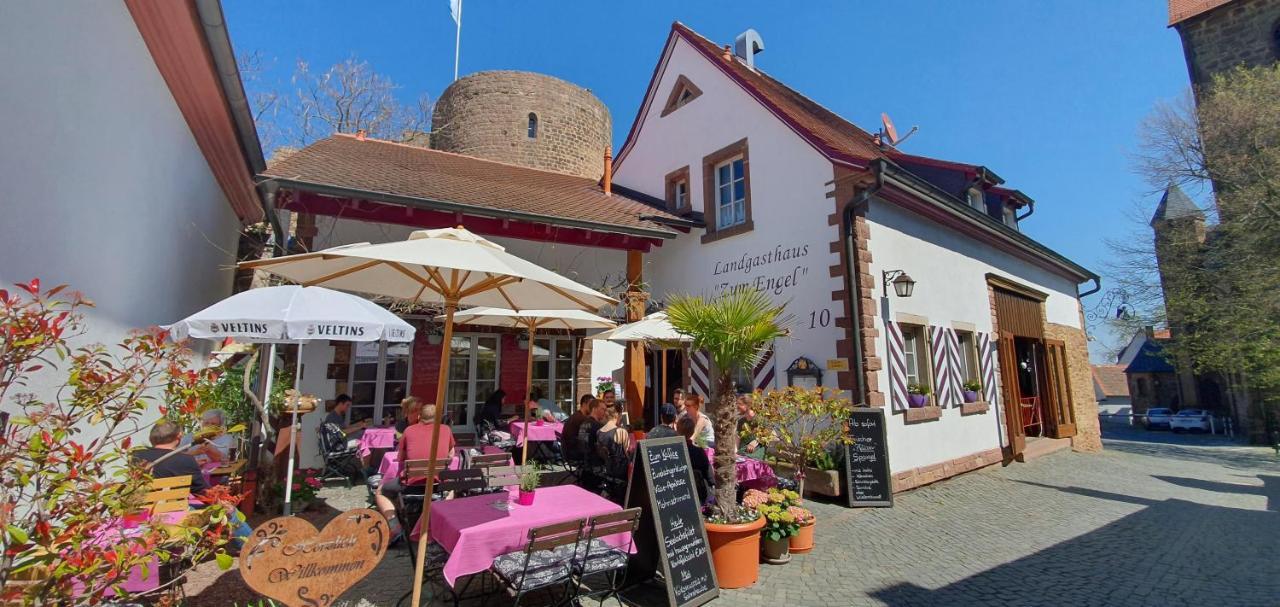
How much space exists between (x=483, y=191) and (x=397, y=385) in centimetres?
345

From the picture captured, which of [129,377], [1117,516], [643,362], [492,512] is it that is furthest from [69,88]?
[1117,516]

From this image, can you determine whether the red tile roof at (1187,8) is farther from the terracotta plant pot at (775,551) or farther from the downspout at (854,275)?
the terracotta plant pot at (775,551)

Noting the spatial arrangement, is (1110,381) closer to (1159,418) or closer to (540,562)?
(1159,418)

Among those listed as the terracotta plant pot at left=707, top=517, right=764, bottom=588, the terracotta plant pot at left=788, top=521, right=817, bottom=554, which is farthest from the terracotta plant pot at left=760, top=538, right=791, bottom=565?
the terracotta plant pot at left=707, top=517, right=764, bottom=588

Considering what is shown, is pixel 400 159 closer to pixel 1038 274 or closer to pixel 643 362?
pixel 643 362

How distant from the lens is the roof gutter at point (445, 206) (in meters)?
6.83

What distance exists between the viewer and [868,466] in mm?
Answer: 6660

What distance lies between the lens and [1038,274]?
1277 centimetres

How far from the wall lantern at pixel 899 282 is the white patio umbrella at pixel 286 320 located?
630 centimetres

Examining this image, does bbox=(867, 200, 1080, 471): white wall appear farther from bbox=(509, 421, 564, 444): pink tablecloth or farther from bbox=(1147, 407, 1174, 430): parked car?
bbox=(1147, 407, 1174, 430): parked car

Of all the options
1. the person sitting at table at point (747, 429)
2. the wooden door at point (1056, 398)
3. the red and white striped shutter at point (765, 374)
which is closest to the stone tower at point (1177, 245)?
the wooden door at point (1056, 398)

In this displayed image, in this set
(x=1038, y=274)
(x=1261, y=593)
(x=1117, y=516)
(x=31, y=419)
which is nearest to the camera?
(x=31, y=419)

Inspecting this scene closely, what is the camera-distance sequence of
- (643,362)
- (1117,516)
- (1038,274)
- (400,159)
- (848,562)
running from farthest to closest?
(1038,274) < (400,159) < (643,362) < (1117,516) < (848,562)

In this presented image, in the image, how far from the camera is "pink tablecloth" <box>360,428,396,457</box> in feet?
22.3
